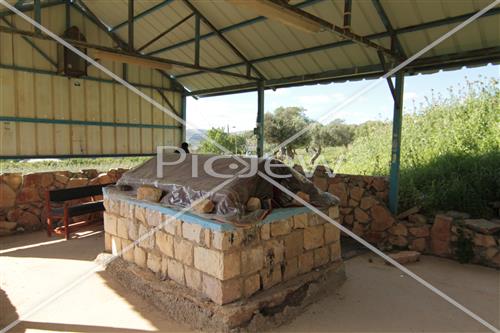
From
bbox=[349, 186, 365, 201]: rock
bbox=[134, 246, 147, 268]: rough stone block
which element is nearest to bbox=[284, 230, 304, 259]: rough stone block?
bbox=[134, 246, 147, 268]: rough stone block

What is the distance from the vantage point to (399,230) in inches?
239

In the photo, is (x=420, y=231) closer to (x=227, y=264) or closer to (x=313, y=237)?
(x=313, y=237)

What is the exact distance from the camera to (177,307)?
3.68 meters

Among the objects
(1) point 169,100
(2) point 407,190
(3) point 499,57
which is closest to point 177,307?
(2) point 407,190

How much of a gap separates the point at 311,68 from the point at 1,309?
22.8 ft

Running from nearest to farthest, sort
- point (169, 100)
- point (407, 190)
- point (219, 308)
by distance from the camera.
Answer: point (219, 308) < point (407, 190) < point (169, 100)

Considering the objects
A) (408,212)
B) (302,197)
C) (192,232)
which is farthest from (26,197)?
(408,212)

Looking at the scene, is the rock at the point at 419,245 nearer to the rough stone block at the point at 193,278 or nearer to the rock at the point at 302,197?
the rock at the point at 302,197

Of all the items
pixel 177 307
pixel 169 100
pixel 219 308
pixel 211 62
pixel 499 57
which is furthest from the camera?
pixel 169 100

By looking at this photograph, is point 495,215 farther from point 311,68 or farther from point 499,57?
point 311,68

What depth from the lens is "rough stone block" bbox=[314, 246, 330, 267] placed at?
14.1ft

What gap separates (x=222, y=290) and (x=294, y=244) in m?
1.13

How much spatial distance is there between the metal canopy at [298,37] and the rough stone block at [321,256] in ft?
9.88

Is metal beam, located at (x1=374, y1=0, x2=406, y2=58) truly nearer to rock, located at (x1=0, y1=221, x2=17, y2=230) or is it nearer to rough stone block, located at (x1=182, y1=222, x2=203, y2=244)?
rough stone block, located at (x1=182, y1=222, x2=203, y2=244)
